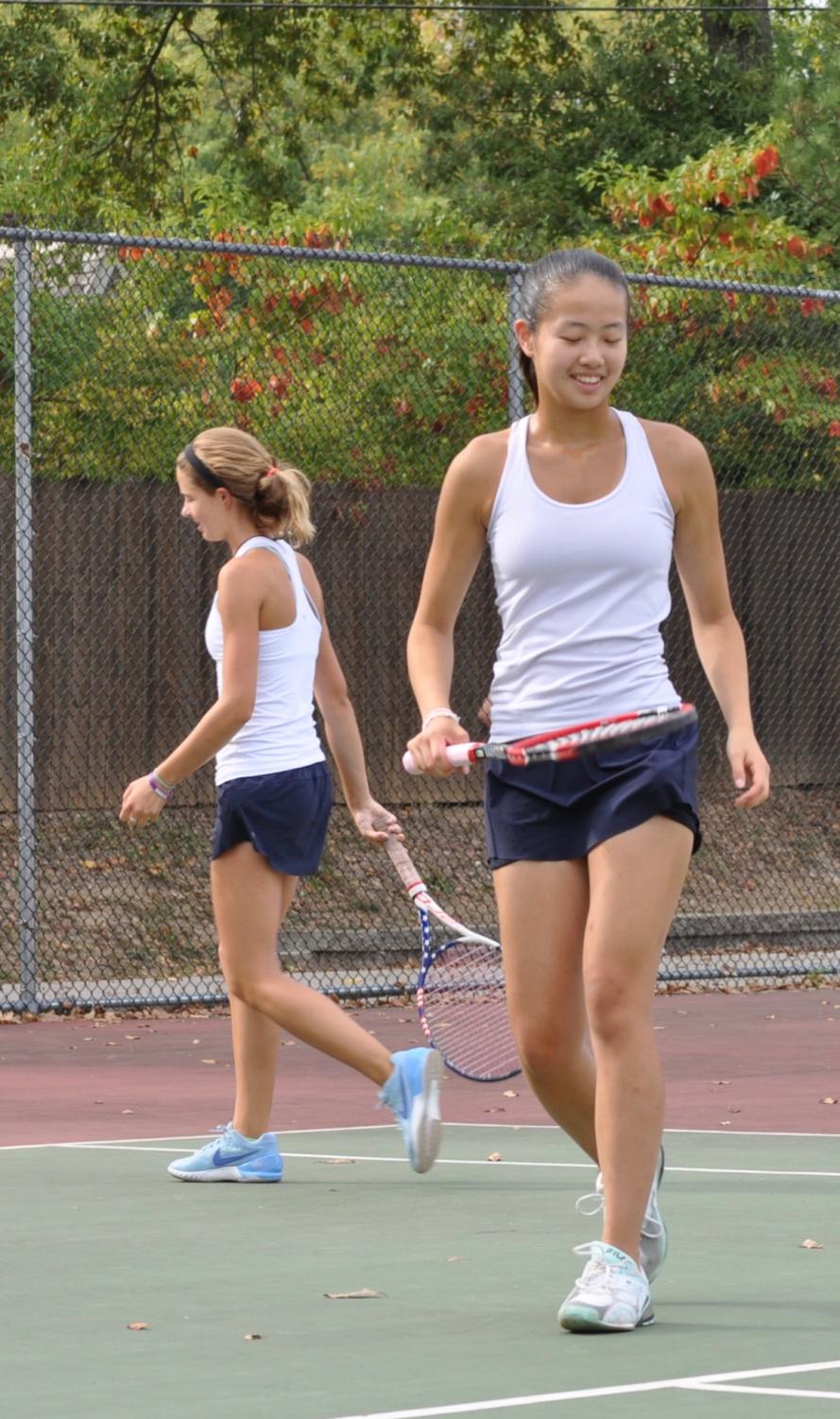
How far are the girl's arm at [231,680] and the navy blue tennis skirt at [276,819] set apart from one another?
0.47 feet

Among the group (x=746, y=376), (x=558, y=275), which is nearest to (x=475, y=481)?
(x=558, y=275)

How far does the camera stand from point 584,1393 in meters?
4.22

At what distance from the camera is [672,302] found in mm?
14094

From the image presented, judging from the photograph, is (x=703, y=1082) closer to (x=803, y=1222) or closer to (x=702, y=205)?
(x=803, y=1222)

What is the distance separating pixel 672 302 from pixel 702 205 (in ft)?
13.0

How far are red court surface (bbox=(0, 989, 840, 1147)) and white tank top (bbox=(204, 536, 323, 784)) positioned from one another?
169cm

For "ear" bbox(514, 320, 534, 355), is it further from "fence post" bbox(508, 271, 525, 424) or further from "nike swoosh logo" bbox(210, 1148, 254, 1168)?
"fence post" bbox(508, 271, 525, 424)

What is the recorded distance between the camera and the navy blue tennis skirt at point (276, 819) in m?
6.74

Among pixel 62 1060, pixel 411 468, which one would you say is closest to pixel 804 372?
pixel 411 468

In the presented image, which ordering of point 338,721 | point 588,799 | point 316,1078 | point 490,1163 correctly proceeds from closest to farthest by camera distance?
point 588,799, point 338,721, point 490,1163, point 316,1078

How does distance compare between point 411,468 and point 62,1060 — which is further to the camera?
point 411,468

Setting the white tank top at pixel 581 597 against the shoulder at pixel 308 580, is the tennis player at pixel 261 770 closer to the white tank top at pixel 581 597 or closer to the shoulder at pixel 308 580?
the shoulder at pixel 308 580

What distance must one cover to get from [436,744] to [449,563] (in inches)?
18.8

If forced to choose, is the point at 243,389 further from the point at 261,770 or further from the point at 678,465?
the point at 678,465
